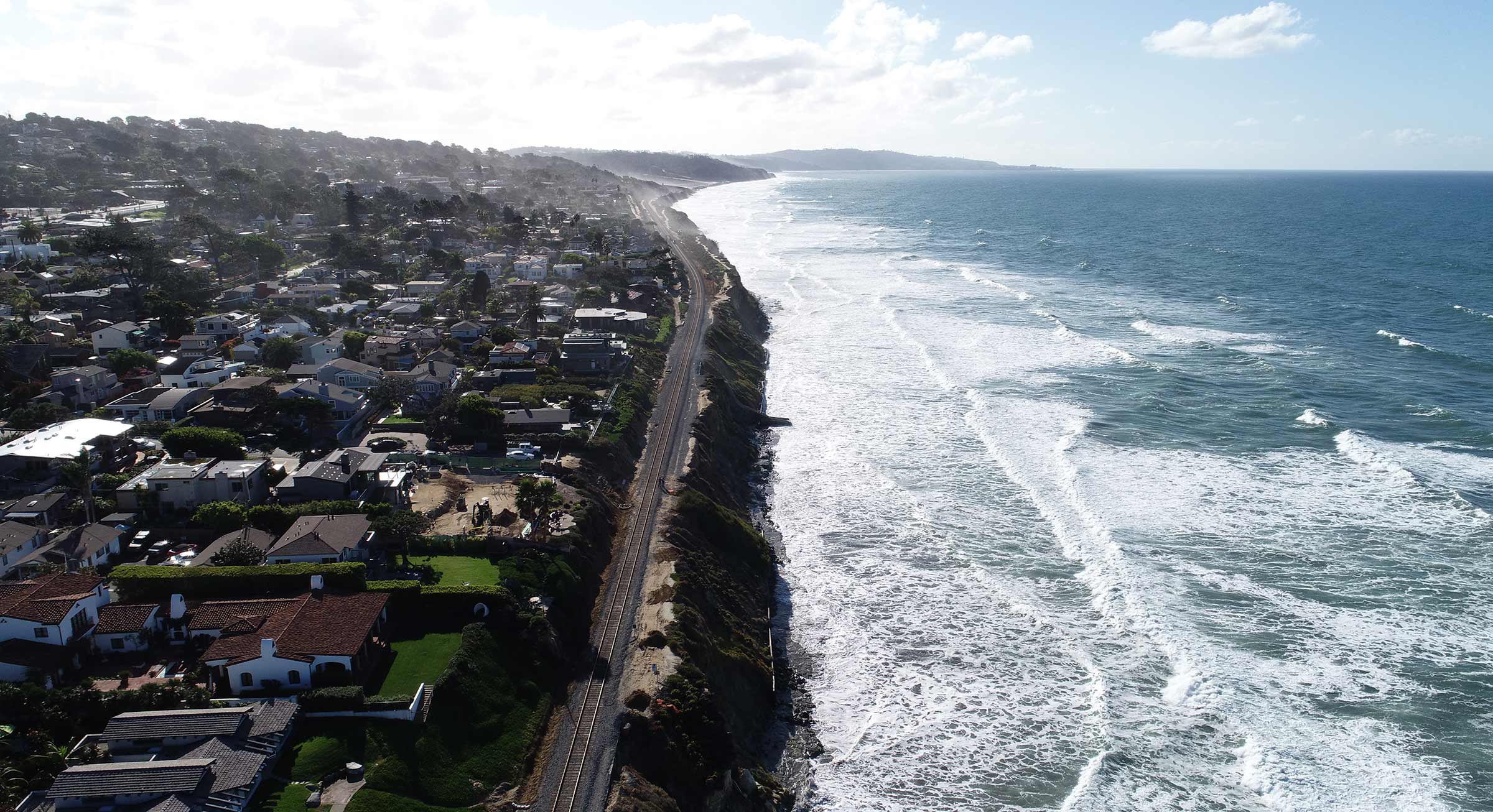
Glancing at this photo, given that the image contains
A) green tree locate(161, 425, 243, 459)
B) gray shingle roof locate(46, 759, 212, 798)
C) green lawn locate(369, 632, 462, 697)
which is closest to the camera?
gray shingle roof locate(46, 759, 212, 798)

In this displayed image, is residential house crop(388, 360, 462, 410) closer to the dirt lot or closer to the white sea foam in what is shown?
the dirt lot

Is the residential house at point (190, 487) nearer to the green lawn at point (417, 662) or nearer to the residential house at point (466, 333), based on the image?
the green lawn at point (417, 662)

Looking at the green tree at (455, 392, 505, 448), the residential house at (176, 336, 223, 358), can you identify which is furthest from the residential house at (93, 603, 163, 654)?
the residential house at (176, 336, 223, 358)

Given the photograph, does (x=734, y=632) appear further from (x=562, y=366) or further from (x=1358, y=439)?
(x=1358, y=439)

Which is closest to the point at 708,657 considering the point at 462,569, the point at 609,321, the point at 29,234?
the point at 462,569

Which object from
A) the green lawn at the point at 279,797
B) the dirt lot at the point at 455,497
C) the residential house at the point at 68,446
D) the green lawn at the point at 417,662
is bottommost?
the green lawn at the point at 279,797

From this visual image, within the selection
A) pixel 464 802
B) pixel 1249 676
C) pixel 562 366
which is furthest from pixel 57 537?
pixel 1249 676

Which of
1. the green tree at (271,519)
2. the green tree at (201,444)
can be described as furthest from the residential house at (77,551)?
the green tree at (201,444)
